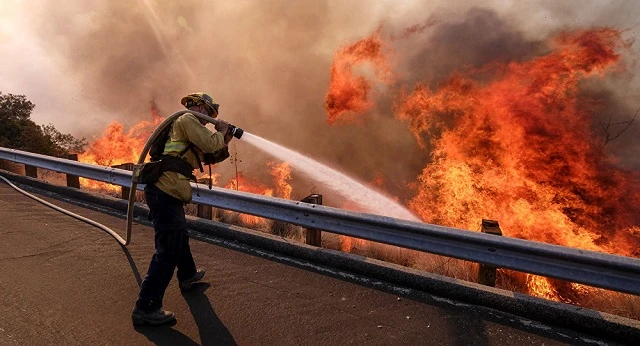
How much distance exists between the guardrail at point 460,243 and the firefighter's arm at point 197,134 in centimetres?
149

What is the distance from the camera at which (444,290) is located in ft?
11.6

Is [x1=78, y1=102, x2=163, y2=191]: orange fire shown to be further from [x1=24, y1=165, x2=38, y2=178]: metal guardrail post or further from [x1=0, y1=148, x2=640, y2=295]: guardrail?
[x1=0, y1=148, x2=640, y2=295]: guardrail

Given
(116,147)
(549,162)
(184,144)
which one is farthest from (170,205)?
(116,147)

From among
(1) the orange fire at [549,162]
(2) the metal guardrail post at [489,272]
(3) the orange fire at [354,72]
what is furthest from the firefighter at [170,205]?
(3) the orange fire at [354,72]

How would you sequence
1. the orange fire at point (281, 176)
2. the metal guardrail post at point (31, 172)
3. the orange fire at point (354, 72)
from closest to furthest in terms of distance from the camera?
the metal guardrail post at point (31, 172)
the orange fire at point (354, 72)
the orange fire at point (281, 176)

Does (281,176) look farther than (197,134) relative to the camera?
Yes

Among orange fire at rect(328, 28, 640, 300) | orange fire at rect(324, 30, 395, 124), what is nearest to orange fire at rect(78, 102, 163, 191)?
orange fire at rect(324, 30, 395, 124)

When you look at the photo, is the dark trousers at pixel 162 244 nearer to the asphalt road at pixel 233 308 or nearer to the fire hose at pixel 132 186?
the asphalt road at pixel 233 308

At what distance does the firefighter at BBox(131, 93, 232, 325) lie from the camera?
3066 millimetres

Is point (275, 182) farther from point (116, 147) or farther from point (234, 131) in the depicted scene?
point (234, 131)

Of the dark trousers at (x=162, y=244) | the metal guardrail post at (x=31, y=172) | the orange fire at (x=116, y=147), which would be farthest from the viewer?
the orange fire at (x=116, y=147)

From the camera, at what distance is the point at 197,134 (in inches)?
126

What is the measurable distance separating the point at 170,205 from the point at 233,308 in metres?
1.03

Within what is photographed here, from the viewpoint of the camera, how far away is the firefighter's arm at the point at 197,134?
3.20 metres
